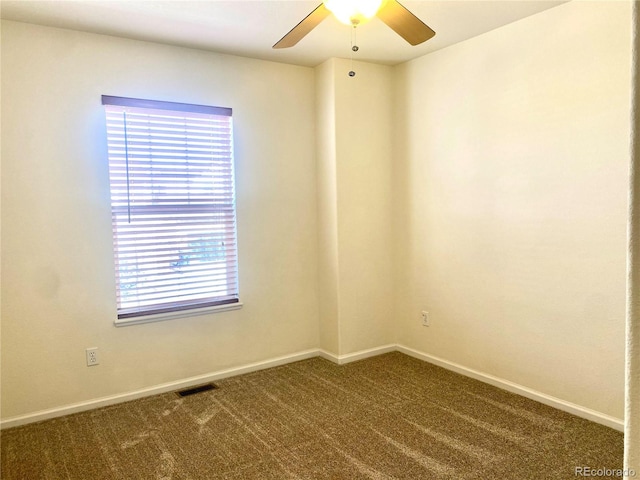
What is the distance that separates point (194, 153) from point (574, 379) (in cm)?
298

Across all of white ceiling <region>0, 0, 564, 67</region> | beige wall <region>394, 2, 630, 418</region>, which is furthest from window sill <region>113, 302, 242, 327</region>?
white ceiling <region>0, 0, 564, 67</region>

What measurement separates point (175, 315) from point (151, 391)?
0.56 meters

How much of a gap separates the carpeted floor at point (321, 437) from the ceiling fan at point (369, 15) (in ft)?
6.94

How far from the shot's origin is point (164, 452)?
8.08 ft

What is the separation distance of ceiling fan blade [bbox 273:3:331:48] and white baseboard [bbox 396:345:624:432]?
2628 millimetres

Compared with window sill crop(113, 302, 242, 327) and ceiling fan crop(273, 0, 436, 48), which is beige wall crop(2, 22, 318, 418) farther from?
ceiling fan crop(273, 0, 436, 48)

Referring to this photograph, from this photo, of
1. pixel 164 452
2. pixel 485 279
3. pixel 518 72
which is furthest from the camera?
pixel 485 279

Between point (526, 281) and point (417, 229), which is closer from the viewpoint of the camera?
point (526, 281)

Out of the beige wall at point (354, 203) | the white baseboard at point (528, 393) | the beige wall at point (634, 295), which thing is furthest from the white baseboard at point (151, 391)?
the beige wall at point (634, 295)

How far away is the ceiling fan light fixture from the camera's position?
1.79 meters

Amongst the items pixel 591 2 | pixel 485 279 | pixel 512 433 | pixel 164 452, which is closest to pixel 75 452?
pixel 164 452

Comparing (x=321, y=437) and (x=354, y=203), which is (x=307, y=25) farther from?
(x=321, y=437)

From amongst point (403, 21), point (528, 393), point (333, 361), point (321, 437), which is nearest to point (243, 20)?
point (403, 21)

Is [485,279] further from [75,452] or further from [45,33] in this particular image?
[45,33]
